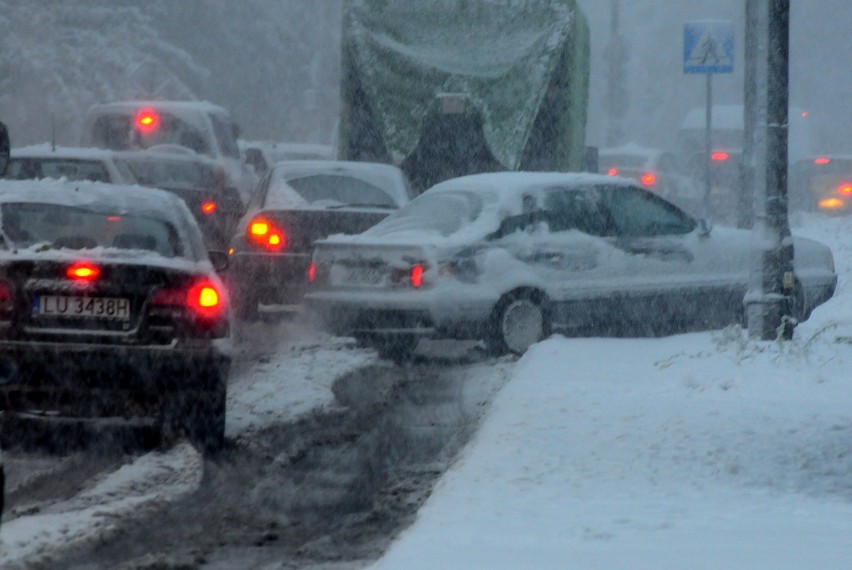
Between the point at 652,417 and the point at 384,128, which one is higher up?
the point at 384,128

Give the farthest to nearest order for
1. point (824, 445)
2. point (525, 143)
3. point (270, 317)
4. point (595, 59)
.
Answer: point (595, 59) < point (525, 143) < point (270, 317) < point (824, 445)

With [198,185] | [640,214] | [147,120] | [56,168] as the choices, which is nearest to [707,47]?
[147,120]

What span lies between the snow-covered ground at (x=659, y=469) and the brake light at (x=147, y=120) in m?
11.7

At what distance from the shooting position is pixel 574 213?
12.8 metres

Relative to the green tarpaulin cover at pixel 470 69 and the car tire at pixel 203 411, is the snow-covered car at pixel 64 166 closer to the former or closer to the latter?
the green tarpaulin cover at pixel 470 69

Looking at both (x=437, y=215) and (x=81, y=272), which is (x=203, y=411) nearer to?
(x=81, y=272)

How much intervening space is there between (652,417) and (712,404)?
359 mm

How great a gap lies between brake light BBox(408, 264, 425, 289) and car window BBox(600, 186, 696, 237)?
193 cm

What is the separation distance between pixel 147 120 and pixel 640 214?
9050 mm

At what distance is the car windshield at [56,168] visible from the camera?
1487cm

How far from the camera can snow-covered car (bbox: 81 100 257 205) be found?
20.4 meters

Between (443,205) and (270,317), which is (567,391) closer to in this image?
(443,205)

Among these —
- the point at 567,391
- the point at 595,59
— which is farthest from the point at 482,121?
the point at 595,59

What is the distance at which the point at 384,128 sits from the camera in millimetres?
17781
